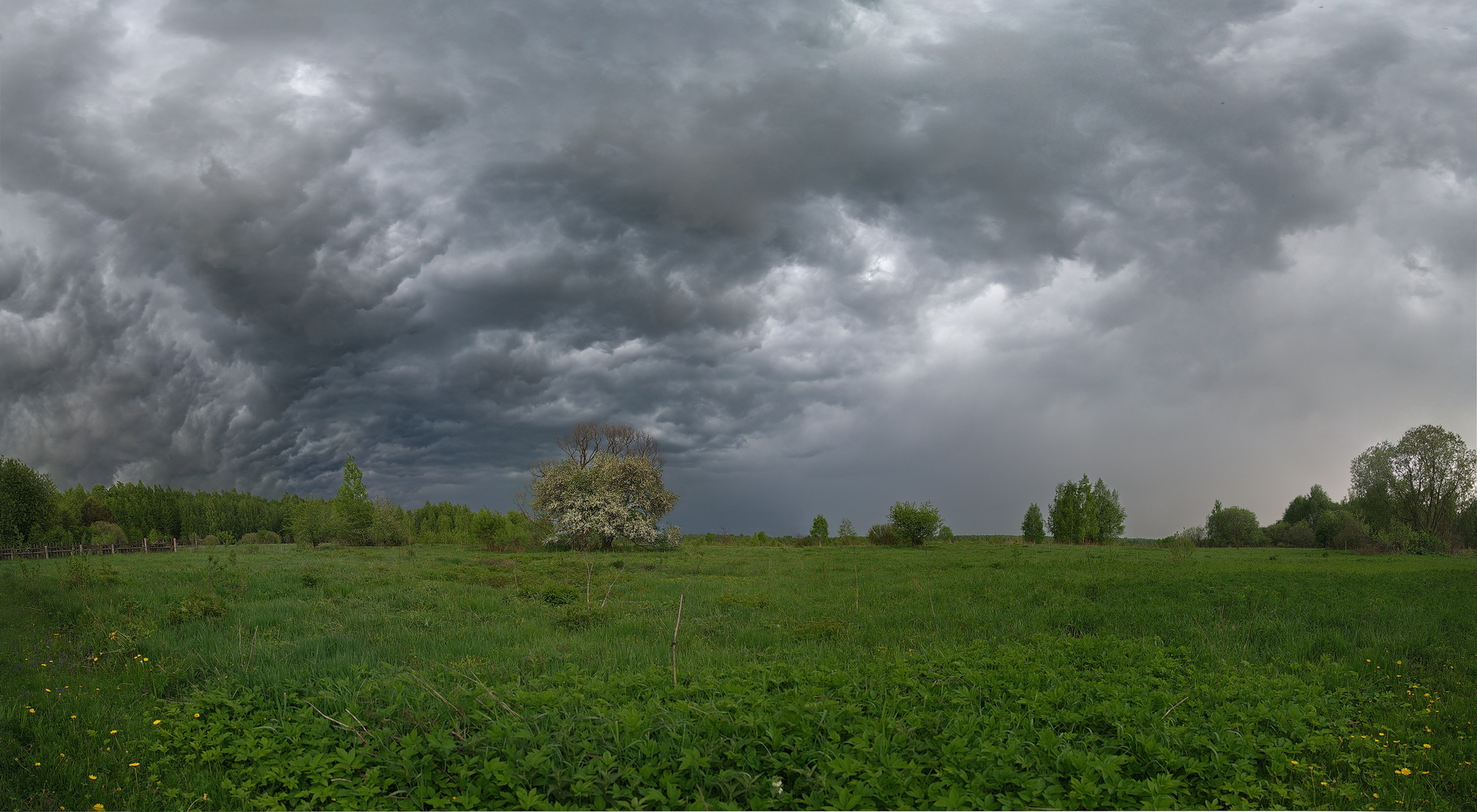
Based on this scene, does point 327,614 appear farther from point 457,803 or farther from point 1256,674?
point 1256,674

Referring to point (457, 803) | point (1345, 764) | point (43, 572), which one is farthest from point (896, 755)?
point (43, 572)

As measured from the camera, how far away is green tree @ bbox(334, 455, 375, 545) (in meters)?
54.8

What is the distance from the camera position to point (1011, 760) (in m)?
5.09

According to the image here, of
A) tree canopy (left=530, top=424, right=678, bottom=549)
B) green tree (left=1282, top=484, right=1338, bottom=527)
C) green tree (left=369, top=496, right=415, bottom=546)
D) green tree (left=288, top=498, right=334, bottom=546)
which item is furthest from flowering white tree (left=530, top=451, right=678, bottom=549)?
green tree (left=1282, top=484, right=1338, bottom=527)

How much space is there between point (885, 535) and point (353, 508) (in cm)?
4600

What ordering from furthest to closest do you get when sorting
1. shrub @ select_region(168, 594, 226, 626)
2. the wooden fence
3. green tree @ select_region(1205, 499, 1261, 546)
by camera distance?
green tree @ select_region(1205, 499, 1261, 546) → the wooden fence → shrub @ select_region(168, 594, 226, 626)

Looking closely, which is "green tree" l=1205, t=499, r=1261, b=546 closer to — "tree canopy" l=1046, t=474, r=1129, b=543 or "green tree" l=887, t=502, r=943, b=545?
"tree canopy" l=1046, t=474, r=1129, b=543

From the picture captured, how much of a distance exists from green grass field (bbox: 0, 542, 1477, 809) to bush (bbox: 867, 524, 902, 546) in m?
36.0

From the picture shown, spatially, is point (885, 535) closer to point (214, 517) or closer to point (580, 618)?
point (580, 618)

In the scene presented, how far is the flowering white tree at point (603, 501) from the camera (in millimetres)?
41219

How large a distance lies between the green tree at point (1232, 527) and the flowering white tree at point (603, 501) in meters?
60.5

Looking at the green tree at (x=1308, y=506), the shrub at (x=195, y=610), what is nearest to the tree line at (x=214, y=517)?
the shrub at (x=195, y=610)

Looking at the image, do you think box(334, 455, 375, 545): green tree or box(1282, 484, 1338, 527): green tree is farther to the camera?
box(1282, 484, 1338, 527): green tree

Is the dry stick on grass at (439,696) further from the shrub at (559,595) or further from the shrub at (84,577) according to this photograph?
the shrub at (84,577)
